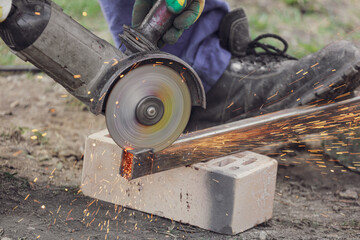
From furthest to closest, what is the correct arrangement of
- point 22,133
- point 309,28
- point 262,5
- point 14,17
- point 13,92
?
point 262,5 < point 309,28 < point 13,92 < point 22,133 < point 14,17

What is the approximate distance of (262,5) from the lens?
539cm

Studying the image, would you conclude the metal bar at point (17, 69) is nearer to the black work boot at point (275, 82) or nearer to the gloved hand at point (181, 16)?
the black work boot at point (275, 82)

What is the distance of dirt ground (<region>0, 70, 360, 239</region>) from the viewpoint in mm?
2107

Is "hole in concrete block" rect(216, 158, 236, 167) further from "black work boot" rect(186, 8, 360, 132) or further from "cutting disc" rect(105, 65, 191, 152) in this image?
"black work boot" rect(186, 8, 360, 132)

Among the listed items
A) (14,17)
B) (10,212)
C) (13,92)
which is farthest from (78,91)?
(13,92)

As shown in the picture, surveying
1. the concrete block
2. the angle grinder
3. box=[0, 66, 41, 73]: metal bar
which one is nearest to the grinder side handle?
the angle grinder

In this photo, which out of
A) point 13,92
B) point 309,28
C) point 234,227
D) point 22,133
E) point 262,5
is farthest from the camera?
point 262,5

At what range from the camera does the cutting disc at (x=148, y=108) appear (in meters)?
1.89

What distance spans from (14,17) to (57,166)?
1.17 m

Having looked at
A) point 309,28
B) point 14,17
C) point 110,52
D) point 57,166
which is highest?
point 14,17

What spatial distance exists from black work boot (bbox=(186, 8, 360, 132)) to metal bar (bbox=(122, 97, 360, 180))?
78 millimetres

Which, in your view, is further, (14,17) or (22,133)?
(22,133)

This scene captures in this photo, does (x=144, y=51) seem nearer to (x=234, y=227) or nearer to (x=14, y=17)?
(x=14, y=17)

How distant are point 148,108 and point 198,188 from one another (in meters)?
0.46
